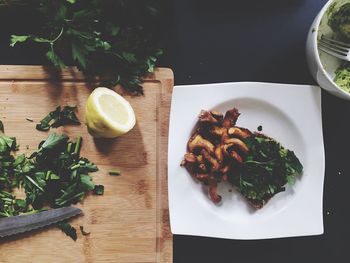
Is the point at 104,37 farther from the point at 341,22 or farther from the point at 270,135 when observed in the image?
the point at 341,22

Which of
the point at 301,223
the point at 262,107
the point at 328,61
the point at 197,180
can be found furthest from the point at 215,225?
the point at 328,61

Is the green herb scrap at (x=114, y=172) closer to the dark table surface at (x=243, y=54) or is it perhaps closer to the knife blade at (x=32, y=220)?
the knife blade at (x=32, y=220)

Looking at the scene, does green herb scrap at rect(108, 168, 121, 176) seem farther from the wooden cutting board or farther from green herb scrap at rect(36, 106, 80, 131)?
green herb scrap at rect(36, 106, 80, 131)

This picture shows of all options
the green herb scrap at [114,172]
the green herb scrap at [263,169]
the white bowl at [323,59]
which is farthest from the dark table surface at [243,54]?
the green herb scrap at [114,172]

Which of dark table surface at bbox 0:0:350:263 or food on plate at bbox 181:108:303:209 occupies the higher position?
dark table surface at bbox 0:0:350:263

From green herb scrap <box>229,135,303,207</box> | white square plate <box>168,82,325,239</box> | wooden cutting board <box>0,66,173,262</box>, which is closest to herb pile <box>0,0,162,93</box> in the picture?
wooden cutting board <box>0,66,173,262</box>

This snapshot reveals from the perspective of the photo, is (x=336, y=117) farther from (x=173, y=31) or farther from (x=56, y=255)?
(x=56, y=255)
